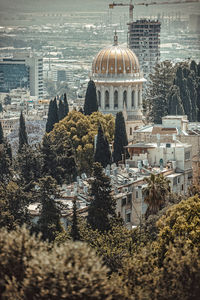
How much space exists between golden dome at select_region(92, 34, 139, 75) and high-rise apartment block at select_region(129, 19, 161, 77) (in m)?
96.1

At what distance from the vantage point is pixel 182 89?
8456 centimetres

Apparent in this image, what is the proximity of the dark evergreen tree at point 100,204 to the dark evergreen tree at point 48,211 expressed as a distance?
52.6 inches

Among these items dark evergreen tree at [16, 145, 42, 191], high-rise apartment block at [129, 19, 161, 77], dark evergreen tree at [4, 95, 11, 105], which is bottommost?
dark evergreen tree at [4, 95, 11, 105]

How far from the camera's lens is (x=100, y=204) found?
45.4 m

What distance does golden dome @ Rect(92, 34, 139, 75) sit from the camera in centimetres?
8062

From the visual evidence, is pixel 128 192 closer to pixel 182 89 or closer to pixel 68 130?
pixel 68 130

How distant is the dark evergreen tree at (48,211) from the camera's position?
44000 millimetres

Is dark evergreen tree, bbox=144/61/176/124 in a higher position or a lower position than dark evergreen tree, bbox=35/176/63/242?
lower

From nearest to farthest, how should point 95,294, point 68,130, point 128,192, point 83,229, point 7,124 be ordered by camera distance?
point 95,294
point 83,229
point 128,192
point 68,130
point 7,124

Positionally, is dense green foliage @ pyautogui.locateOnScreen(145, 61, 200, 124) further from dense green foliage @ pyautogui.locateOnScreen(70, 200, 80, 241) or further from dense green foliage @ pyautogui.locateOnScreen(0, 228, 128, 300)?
dense green foliage @ pyautogui.locateOnScreen(0, 228, 128, 300)

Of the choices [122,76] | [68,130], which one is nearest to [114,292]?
[68,130]

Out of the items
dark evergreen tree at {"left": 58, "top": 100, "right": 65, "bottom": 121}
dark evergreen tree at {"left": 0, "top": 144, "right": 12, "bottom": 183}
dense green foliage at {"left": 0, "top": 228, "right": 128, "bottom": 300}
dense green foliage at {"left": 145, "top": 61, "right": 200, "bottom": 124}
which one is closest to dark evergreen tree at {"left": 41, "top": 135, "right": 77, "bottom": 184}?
dark evergreen tree at {"left": 0, "top": 144, "right": 12, "bottom": 183}

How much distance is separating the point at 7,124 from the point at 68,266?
96.7 meters

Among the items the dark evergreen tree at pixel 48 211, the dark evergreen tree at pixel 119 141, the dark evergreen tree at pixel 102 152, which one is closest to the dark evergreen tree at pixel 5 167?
the dark evergreen tree at pixel 102 152
